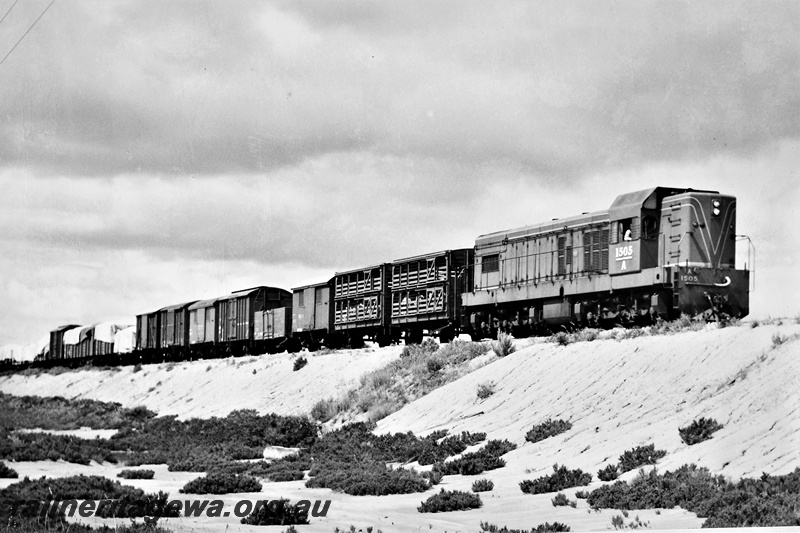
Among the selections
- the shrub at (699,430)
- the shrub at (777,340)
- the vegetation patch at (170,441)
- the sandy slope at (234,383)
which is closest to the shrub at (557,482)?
the shrub at (699,430)

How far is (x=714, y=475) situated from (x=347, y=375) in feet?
82.6

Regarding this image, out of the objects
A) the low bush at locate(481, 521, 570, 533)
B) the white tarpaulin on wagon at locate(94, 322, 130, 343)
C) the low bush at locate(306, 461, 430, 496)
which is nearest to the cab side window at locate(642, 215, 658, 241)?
the low bush at locate(306, 461, 430, 496)

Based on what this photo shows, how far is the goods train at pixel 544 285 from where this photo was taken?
87.9 ft

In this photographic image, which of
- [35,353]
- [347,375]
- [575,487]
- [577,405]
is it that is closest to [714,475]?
[575,487]

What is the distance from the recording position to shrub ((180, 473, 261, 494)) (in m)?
16.3

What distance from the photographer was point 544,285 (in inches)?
1244

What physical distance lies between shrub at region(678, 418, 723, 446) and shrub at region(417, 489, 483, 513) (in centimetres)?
397

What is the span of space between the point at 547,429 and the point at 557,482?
163 inches

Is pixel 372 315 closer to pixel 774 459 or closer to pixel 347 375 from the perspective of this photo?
pixel 347 375

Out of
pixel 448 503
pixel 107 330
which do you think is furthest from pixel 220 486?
Result: pixel 107 330

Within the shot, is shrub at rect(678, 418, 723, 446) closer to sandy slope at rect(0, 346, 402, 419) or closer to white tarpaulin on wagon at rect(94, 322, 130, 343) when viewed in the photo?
sandy slope at rect(0, 346, 402, 419)

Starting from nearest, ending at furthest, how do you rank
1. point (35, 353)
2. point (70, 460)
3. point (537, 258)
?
point (70, 460) → point (537, 258) → point (35, 353)

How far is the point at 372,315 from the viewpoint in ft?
144

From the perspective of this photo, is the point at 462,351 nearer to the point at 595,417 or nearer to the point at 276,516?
the point at 595,417
